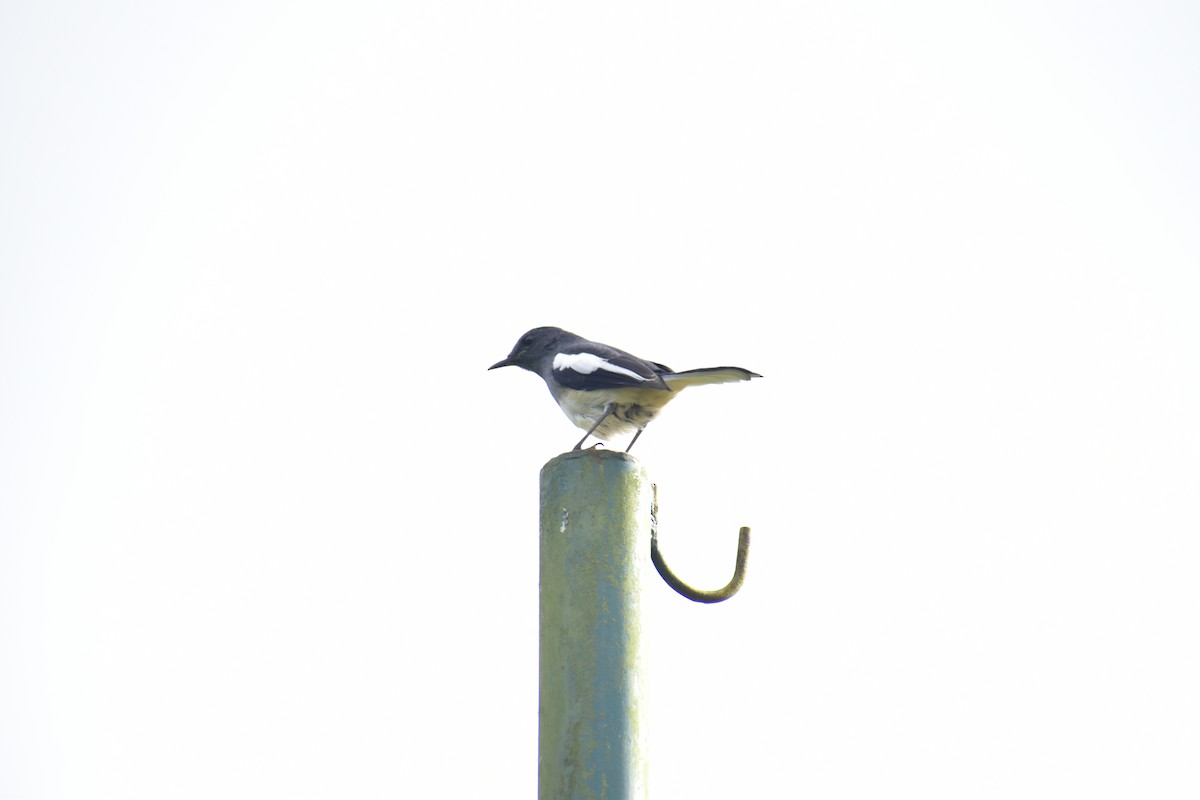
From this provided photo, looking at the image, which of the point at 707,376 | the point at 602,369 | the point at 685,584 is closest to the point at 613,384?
the point at 602,369

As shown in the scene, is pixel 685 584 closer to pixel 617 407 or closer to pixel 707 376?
pixel 707 376

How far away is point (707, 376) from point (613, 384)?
0.62 m

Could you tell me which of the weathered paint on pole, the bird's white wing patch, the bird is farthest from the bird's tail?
the weathered paint on pole

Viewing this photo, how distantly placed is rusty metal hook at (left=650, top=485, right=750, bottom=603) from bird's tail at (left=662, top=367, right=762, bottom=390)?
144 cm

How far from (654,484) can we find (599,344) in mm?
2874

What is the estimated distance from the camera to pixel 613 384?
703 centimetres

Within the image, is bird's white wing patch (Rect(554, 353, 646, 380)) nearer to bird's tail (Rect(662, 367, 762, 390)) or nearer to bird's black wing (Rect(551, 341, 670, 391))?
bird's black wing (Rect(551, 341, 670, 391))

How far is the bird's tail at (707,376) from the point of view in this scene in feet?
21.3

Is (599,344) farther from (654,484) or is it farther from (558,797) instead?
(558,797)

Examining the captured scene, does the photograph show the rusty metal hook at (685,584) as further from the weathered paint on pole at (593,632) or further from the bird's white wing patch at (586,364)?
the bird's white wing patch at (586,364)

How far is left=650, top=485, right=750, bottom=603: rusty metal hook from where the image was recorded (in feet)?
16.0

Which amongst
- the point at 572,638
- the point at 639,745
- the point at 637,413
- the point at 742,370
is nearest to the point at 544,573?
the point at 572,638

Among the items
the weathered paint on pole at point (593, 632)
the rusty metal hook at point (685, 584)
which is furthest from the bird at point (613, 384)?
the weathered paint on pole at point (593, 632)

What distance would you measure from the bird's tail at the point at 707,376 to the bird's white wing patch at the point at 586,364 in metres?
0.19
